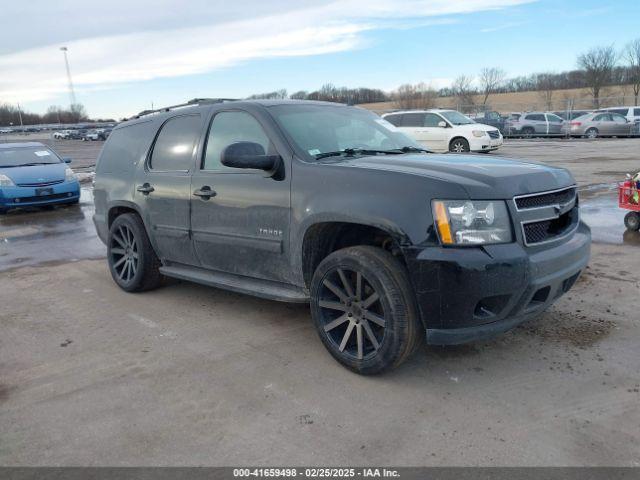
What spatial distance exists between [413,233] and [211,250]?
1.99 m

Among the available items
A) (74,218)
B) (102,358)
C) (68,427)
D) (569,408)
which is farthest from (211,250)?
(74,218)

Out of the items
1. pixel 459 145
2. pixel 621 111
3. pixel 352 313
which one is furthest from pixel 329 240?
pixel 621 111

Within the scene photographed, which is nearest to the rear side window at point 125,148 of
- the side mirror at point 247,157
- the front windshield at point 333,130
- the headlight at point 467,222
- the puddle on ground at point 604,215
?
the front windshield at point 333,130

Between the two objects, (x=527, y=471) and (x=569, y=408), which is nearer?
(x=527, y=471)

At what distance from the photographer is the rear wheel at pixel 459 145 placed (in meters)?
19.5

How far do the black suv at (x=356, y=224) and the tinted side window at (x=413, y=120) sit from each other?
15.7 meters

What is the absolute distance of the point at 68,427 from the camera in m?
3.14

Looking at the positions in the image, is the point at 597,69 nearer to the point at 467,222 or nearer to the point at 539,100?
the point at 539,100

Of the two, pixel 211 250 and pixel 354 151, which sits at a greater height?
pixel 354 151

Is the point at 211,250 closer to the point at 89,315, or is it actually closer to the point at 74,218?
the point at 89,315

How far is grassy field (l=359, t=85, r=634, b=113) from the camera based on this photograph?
46.1 meters

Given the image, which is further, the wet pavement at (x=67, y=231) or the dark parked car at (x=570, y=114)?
the dark parked car at (x=570, y=114)

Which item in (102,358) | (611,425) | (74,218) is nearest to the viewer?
(611,425)

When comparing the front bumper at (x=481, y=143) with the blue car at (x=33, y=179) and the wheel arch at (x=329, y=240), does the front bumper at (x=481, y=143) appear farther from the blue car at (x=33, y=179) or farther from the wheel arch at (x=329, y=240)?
the wheel arch at (x=329, y=240)
